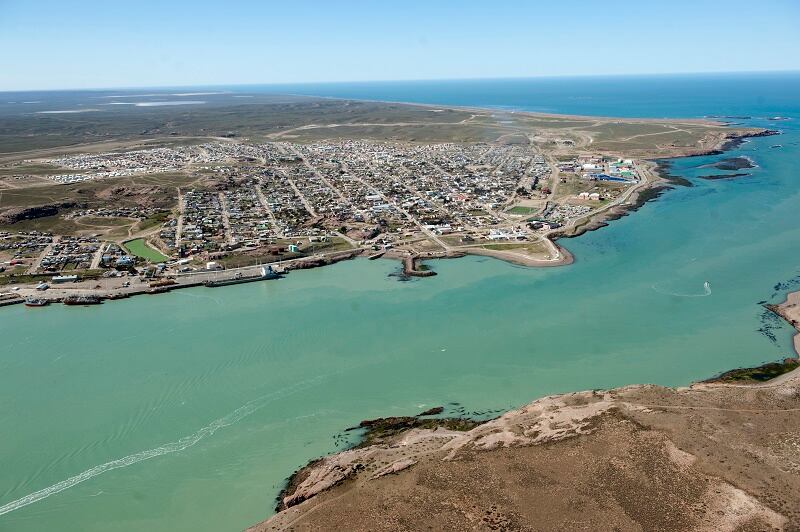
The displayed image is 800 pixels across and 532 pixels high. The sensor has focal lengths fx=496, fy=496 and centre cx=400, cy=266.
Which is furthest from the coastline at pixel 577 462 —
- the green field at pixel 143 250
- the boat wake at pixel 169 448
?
the green field at pixel 143 250

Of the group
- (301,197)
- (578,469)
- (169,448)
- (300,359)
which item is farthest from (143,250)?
(578,469)

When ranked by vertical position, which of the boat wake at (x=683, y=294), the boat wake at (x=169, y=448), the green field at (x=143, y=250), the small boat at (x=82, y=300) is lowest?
the boat wake at (x=169, y=448)

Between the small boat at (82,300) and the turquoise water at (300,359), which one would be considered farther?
the small boat at (82,300)

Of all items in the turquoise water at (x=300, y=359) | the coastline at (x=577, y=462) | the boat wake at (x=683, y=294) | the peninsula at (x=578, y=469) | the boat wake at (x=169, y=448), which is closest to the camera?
the peninsula at (x=578, y=469)

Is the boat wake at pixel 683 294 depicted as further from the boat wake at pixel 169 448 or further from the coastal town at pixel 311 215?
the boat wake at pixel 169 448

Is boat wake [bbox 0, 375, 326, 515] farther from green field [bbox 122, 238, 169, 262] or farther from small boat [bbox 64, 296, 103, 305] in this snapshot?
green field [bbox 122, 238, 169, 262]
